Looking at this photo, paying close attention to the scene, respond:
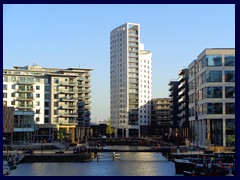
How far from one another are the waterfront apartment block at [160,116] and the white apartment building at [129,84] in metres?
2.25

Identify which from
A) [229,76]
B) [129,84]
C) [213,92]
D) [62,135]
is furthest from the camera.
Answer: [129,84]

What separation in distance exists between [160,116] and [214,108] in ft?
284

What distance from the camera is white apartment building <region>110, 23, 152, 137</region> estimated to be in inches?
5709

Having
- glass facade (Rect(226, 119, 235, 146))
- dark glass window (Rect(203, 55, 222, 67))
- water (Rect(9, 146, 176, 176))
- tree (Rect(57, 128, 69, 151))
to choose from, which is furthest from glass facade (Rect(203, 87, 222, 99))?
tree (Rect(57, 128, 69, 151))

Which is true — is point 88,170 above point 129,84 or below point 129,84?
below

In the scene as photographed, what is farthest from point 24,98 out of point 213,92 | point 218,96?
point 218,96

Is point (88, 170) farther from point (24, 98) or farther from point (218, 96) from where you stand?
point (24, 98)

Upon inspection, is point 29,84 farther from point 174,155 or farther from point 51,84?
point 174,155

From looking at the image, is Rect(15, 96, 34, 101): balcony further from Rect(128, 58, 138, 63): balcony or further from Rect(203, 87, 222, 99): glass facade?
Rect(128, 58, 138, 63): balcony

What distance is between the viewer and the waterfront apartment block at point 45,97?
9056 cm

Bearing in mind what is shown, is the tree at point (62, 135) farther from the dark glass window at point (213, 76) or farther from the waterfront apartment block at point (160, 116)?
the waterfront apartment block at point (160, 116)

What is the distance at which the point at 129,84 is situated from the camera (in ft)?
480

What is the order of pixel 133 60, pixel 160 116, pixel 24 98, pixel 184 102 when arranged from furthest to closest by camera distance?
1. pixel 160 116
2. pixel 133 60
3. pixel 184 102
4. pixel 24 98
